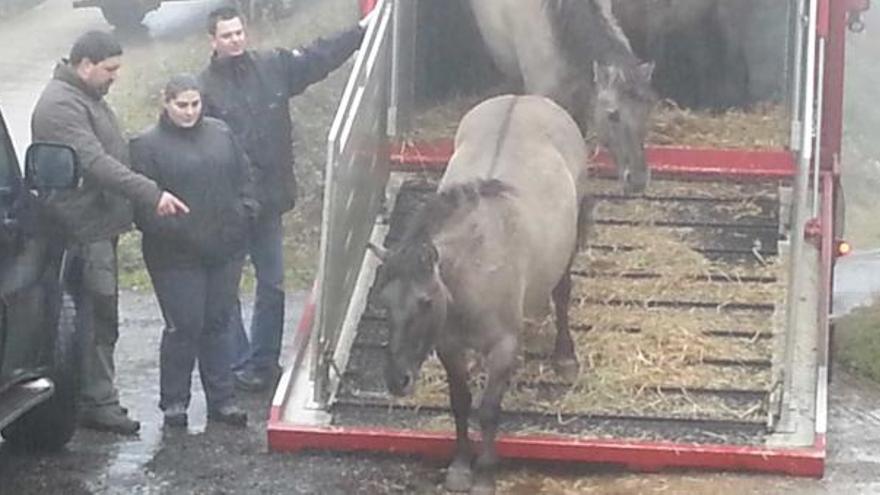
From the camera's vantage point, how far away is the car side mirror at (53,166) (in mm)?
6566

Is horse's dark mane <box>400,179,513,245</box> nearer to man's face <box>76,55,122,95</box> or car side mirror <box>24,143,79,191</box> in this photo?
car side mirror <box>24,143,79,191</box>

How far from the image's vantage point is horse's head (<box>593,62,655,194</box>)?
7.96 m

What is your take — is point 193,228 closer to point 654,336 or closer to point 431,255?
point 431,255

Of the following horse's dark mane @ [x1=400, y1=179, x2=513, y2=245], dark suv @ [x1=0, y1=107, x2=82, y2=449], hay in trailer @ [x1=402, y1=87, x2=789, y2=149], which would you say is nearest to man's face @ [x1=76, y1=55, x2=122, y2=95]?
dark suv @ [x1=0, y1=107, x2=82, y2=449]

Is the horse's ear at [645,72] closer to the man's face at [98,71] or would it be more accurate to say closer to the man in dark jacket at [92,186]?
the man in dark jacket at [92,186]

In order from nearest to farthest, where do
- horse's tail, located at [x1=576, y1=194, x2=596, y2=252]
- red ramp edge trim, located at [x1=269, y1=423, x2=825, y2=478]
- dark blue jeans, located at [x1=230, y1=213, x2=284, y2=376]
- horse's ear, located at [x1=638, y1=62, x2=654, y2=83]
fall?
red ramp edge trim, located at [x1=269, y1=423, x2=825, y2=478]
horse's tail, located at [x1=576, y1=194, x2=596, y2=252]
horse's ear, located at [x1=638, y1=62, x2=654, y2=83]
dark blue jeans, located at [x1=230, y1=213, x2=284, y2=376]

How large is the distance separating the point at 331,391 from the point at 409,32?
247cm

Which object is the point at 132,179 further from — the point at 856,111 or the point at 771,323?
the point at 856,111

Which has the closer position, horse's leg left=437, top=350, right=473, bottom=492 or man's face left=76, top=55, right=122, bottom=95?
horse's leg left=437, top=350, right=473, bottom=492

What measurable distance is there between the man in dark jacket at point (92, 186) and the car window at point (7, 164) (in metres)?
0.40

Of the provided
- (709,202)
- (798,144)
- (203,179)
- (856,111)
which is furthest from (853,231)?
(203,179)

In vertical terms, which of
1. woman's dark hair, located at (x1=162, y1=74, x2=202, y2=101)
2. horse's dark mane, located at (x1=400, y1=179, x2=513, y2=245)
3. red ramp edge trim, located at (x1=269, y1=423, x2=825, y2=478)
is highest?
woman's dark hair, located at (x1=162, y1=74, x2=202, y2=101)

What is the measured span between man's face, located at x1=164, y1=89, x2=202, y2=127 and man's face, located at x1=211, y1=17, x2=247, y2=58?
65 cm

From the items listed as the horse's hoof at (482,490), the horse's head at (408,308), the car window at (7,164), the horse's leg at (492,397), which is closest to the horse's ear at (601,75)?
the horse's leg at (492,397)
